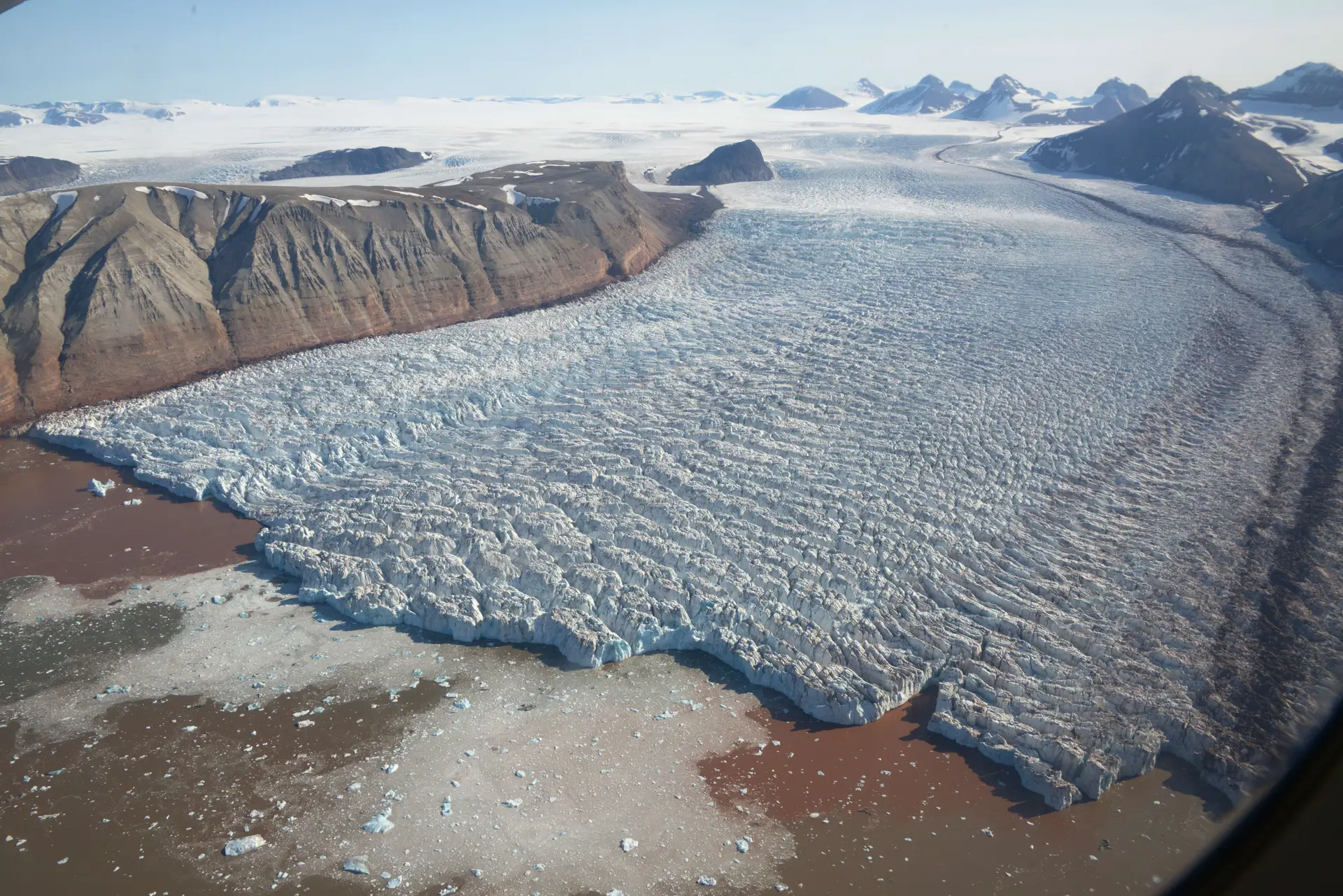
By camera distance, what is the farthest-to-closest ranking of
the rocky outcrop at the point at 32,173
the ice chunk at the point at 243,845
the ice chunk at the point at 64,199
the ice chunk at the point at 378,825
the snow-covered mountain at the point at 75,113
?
the snow-covered mountain at the point at 75,113
the rocky outcrop at the point at 32,173
the ice chunk at the point at 64,199
the ice chunk at the point at 378,825
the ice chunk at the point at 243,845

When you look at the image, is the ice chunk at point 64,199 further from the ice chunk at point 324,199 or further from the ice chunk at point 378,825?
the ice chunk at point 378,825

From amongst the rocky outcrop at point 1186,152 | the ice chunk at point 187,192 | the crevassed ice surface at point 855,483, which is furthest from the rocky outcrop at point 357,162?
the rocky outcrop at point 1186,152

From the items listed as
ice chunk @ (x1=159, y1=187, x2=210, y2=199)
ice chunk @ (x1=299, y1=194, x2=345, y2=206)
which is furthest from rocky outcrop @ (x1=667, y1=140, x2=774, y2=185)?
ice chunk @ (x1=159, y1=187, x2=210, y2=199)

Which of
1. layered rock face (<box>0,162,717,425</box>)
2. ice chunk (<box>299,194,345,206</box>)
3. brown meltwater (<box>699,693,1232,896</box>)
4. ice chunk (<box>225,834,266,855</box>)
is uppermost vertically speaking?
ice chunk (<box>299,194,345,206</box>)

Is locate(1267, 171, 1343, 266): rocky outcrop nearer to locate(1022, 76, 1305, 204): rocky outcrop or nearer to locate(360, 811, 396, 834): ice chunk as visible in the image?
locate(1022, 76, 1305, 204): rocky outcrop

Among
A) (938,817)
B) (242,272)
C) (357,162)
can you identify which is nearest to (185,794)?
(938,817)

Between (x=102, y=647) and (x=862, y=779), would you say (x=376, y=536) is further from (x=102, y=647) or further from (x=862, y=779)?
(x=862, y=779)
